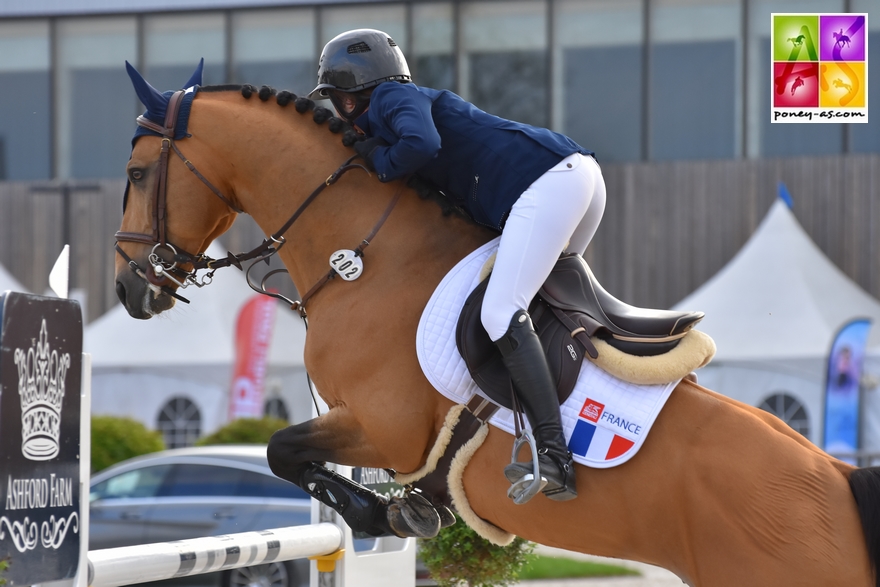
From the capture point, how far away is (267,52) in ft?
65.0

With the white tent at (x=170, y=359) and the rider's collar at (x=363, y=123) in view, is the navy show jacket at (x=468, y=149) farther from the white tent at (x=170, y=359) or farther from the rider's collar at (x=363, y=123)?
the white tent at (x=170, y=359)

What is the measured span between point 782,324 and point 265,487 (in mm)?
8496

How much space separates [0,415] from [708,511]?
217 centimetres

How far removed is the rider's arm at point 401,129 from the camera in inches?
128

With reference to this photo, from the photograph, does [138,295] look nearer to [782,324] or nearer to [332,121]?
[332,121]

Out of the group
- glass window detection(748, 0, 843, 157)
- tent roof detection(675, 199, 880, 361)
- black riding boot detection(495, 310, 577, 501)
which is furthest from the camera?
glass window detection(748, 0, 843, 157)

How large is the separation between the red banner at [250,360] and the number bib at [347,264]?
12.0 metres

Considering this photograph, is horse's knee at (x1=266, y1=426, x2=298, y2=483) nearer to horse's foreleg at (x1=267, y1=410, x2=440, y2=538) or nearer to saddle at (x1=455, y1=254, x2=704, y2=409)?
horse's foreleg at (x1=267, y1=410, x2=440, y2=538)

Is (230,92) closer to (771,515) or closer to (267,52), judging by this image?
(771,515)

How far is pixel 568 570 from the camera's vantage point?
33.4 feet

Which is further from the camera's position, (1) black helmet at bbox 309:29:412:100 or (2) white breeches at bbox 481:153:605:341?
(1) black helmet at bbox 309:29:412:100

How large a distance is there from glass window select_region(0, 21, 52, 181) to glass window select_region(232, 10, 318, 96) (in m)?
4.27

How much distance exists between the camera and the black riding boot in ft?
10.1
